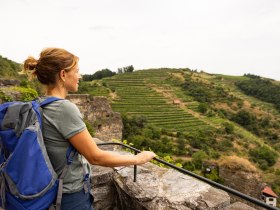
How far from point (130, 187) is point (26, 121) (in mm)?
1569

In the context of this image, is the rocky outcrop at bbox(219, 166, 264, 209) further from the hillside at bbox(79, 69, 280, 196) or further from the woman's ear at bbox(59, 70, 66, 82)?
the woman's ear at bbox(59, 70, 66, 82)

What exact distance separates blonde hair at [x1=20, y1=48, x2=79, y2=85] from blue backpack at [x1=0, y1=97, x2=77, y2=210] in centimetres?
20

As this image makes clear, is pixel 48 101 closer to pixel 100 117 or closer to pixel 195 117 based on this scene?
pixel 100 117

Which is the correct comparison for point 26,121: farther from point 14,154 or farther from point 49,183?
point 49,183

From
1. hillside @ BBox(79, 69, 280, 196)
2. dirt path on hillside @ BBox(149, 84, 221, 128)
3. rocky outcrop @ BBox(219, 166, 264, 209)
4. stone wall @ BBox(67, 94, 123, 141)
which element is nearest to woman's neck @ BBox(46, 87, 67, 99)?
stone wall @ BBox(67, 94, 123, 141)

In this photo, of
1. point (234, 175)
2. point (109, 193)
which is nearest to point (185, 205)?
point (109, 193)

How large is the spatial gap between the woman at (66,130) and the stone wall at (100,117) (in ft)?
51.1

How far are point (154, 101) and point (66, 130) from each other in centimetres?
5264

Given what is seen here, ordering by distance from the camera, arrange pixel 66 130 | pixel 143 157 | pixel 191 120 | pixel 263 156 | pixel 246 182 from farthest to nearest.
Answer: pixel 191 120
pixel 263 156
pixel 246 182
pixel 143 157
pixel 66 130

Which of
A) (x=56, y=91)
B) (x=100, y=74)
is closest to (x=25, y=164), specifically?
(x=56, y=91)

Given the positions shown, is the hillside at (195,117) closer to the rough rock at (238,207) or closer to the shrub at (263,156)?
the shrub at (263,156)

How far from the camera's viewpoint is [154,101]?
2135 inches

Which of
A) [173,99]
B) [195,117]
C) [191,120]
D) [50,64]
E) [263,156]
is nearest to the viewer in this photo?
[50,64]

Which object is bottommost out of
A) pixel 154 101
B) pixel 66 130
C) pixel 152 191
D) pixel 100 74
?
pixel 154 101
